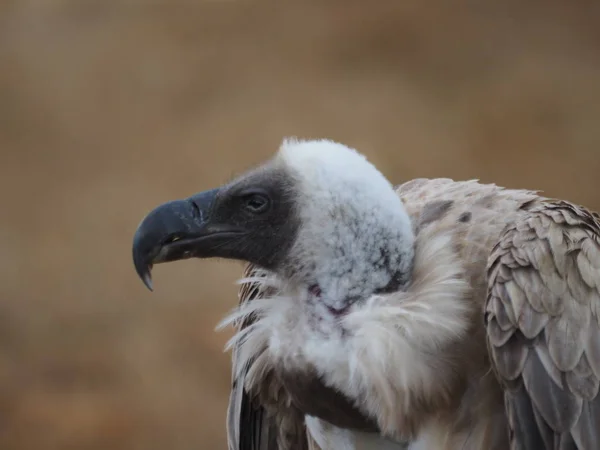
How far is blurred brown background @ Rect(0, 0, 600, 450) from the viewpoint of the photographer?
172 inches

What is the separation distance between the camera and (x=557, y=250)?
1726 millimetres

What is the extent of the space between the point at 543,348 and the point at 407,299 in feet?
0.84

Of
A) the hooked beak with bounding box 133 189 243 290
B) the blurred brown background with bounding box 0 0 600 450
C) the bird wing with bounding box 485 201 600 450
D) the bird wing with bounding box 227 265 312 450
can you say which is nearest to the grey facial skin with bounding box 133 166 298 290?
the hooked beak with bounding box 133 189 243 290

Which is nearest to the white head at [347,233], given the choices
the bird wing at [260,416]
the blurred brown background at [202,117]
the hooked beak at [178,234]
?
the hooked beak at [178,234]

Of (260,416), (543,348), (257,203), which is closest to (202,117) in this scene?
(260,416)

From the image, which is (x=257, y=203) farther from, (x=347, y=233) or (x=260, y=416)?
(x=260, y=416)

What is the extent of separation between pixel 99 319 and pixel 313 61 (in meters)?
1.65

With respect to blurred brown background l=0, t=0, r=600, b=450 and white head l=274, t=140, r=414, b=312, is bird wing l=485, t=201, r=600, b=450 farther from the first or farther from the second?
blurred brown background l=0, t=0, r=600, b=450

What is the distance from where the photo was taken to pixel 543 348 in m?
1.66

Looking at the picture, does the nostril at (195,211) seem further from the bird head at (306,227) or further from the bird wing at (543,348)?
the bird wing at (543,348)

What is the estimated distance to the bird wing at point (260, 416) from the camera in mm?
2105

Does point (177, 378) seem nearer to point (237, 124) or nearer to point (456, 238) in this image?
point (237, 124)

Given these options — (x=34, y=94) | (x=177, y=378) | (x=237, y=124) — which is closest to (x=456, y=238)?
(x=177, y=378)

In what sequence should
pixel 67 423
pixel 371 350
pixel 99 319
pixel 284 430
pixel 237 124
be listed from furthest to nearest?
pixel 237 124, pixel 99 319, pixel 67 423, pixel 284 430, pixel 371 350
